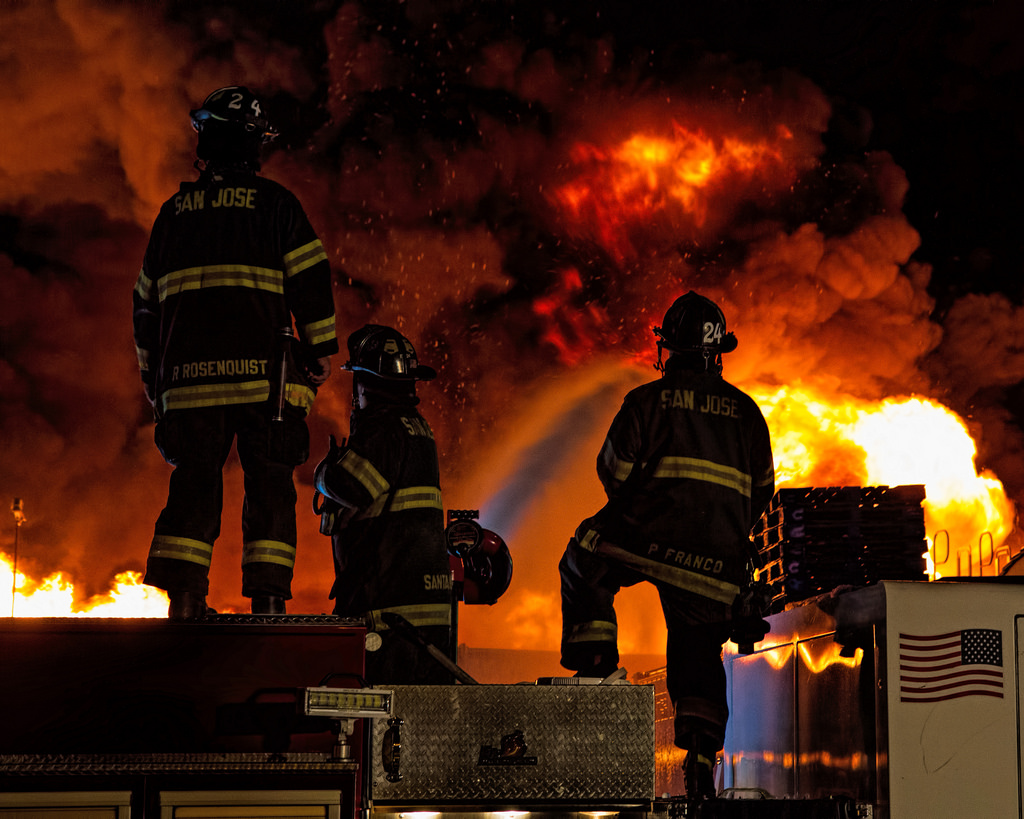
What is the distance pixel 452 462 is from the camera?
19.1 metres

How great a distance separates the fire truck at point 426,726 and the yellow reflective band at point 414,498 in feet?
6.41

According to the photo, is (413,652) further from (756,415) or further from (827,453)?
(827,453)

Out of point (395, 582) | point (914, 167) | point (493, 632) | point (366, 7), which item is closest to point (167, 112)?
point (366, 7)

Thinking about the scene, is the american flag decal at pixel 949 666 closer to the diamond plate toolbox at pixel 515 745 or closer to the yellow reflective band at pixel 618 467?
the diamond plate toolbox at pixel 515 745

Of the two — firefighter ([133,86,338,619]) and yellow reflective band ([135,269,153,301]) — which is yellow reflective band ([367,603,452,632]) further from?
yellow reflective band ([135,269,153,301])

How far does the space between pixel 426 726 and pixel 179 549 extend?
4.77 ft

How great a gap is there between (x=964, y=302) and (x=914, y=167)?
7.49 feet

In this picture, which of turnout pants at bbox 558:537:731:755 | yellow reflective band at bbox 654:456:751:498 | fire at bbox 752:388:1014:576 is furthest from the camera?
fire at bbox 752:388:1014:576

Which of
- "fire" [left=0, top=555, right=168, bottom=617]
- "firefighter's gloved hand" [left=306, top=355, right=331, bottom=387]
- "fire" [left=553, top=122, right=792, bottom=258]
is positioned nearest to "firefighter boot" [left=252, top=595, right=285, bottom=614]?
"firefighter's gloved hand" [left=306, top=355, right=331, bottom=387]

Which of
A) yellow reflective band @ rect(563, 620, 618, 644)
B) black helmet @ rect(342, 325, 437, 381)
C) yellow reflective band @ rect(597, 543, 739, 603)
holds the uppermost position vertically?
black helmet @ rect(342, 325, 437, 381)

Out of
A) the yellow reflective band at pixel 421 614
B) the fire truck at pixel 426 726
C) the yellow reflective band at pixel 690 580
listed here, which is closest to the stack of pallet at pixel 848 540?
the yellow reflective band at pixel 690 580

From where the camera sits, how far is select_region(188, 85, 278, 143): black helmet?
532 centimetres

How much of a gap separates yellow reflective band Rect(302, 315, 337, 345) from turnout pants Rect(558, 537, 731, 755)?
4.86 ft

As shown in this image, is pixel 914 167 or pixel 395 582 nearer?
pixel 395 582
